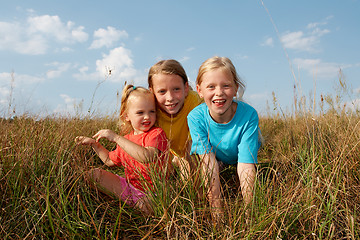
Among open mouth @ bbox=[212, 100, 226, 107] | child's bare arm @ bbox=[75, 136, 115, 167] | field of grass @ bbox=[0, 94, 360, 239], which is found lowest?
field of grass @ bbox=[0, 94, 360, 239]

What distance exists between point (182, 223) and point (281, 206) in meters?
0.58

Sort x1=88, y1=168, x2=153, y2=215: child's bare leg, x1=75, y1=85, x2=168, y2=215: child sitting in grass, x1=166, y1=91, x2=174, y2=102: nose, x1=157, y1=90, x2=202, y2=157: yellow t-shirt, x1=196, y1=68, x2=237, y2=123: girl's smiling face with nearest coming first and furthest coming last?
1. x1=88, y1=168, x2=153, y2=215: child's bare leg
2. x1=75, y1=85, x2=168, y2=215: child sitting in grass
3. x1=196, y1=68, x2=237, y2=123: girl's smiling face
4. x1=166, y1=91, x2=174, y2=102: nose
5. x1=157, y1=90, x2=202, y2=157: yellow t-shirt

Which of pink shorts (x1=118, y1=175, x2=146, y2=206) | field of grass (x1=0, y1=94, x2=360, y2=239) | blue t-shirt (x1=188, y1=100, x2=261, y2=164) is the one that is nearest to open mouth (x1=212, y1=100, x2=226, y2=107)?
blue t-shirt (x1=188, y1=100, x2=261, y2=164)

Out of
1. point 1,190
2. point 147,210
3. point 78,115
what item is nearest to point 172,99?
point 147,210

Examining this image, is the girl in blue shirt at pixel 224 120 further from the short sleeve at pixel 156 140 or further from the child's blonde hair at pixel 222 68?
the short sleeve at pixel 156 140

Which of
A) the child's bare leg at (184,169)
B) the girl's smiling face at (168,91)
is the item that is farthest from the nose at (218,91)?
the child's bare leg at (184,169)

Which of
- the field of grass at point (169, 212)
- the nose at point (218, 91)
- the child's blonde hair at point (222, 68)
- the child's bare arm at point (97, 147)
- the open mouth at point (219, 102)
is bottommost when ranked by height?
the field of grass at point (169, 212)

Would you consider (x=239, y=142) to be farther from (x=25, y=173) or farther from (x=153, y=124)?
(x=25, y=173)

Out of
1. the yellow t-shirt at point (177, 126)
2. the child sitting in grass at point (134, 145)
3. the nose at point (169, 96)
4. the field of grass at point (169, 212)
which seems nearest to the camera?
the field of grass at point (169, 212)

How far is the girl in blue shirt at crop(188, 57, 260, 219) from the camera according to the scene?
7.30ft

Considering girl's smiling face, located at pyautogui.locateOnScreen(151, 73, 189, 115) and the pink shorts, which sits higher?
girl's smiling face, located at pyautogui.locateOnScreen(151, 73, 189, 115)

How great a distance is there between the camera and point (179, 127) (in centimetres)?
275

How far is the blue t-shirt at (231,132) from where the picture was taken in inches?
89.4

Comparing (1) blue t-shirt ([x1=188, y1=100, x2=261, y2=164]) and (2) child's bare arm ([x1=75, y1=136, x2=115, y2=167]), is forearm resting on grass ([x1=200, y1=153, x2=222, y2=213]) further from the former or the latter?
(2) child's bare arm ([x1=75, y1=136, x2=115, y2=167])
